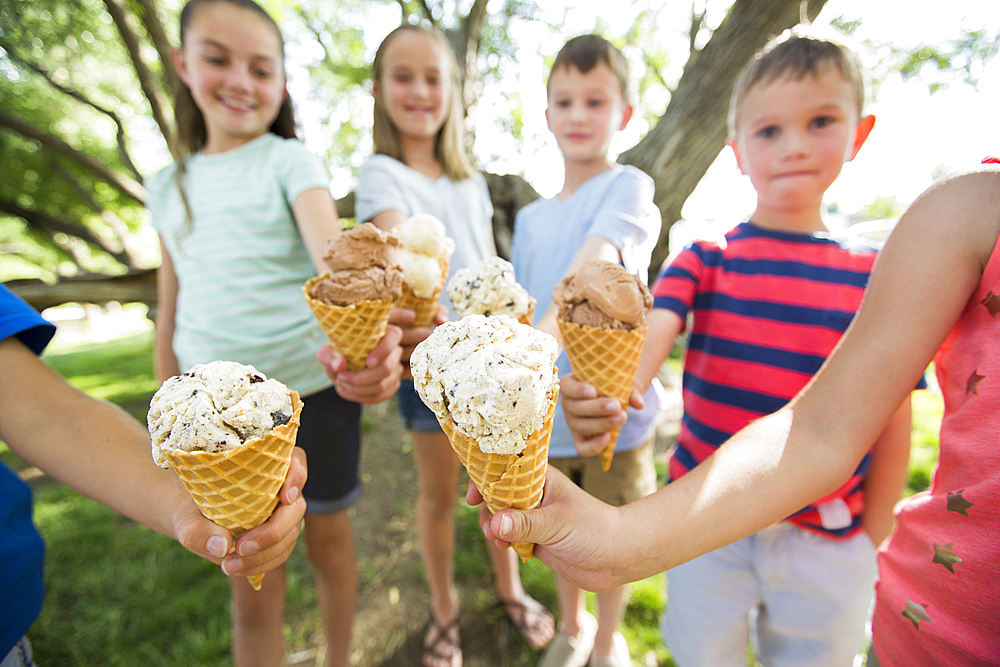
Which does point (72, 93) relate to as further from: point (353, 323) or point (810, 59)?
point (810, 59)

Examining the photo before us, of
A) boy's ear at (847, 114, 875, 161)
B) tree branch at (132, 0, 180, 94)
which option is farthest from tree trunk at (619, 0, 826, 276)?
tree branch at (132, 0, 180, 94)

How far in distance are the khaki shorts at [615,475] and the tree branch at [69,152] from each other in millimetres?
6718

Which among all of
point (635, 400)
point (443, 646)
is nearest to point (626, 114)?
point (635, 400)

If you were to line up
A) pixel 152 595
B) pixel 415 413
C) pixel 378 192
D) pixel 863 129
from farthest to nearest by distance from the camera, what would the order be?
pixel 152 595, pixel 415 413, pixel 378 192, pixel 863 129

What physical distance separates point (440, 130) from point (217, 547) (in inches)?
109

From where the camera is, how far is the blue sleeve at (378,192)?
2.37m

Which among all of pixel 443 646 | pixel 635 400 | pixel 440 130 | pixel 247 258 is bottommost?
pixel 443 646

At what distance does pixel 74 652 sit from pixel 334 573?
219cm

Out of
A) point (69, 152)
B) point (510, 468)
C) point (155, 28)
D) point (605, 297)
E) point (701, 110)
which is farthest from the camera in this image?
point (69, 152)

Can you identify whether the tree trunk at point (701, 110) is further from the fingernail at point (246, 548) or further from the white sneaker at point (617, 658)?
the fingernail at point (246, 548)

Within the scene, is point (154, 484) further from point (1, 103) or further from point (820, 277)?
point (1, 103)

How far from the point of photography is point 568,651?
8.18ft

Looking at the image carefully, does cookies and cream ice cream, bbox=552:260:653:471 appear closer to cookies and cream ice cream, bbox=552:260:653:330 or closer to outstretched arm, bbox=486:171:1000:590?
cookies and cream ice cream, bbox=552:260:653:330

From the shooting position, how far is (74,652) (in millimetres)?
2781
